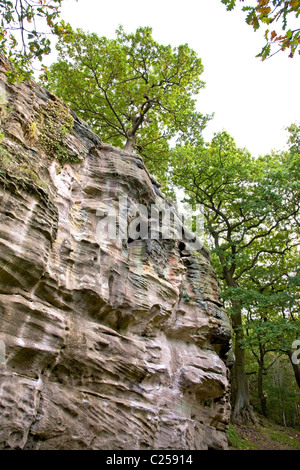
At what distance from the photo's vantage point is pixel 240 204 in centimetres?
1680

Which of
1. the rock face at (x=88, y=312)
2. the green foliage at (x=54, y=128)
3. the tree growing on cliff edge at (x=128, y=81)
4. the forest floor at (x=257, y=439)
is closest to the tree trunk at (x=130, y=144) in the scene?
the tree growing on cliff edge at (x=128, y=81)

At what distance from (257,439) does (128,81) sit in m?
18.0

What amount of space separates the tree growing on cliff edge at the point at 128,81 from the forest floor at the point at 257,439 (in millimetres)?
13514

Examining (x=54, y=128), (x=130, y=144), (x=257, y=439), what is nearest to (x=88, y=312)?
(x=54, y=128)

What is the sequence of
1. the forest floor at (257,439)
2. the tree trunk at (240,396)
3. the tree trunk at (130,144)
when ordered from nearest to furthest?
the forest floor at (257,439), the tree trunk at (240,396), the tree trunk at (130,144)

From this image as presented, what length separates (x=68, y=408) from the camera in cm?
534

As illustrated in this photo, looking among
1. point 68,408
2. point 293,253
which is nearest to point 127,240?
point 68,408

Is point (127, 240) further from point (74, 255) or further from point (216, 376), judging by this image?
point (216, 376)

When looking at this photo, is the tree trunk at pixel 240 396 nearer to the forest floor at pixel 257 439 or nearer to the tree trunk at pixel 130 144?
the forest floor at pixel 257 439

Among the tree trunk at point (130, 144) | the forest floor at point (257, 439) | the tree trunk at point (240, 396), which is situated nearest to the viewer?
the forest floor at point (257, 439)

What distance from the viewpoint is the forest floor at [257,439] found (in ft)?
37.5

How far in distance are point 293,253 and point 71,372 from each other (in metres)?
18.9

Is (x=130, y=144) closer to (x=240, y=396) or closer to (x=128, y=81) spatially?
(x=128, y=81)

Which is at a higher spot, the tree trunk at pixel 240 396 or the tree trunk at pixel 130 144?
the tree trunk at pixel 130 144
